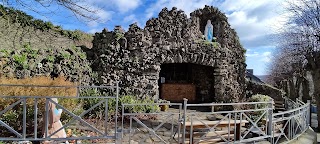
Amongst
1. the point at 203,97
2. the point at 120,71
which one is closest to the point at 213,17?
the point at 203,97

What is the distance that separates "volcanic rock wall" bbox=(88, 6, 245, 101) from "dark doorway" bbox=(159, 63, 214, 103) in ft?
1.99

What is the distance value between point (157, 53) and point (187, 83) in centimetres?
338

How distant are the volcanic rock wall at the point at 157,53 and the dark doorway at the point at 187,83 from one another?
0.61 meters

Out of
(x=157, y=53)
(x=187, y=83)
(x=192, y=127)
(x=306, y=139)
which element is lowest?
(x=306, y=139)

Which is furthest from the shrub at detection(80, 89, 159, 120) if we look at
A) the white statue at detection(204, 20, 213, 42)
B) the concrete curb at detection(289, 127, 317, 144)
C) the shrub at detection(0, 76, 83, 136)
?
the white statue at detection(204, 20, 213, 42)

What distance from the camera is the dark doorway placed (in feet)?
42.0

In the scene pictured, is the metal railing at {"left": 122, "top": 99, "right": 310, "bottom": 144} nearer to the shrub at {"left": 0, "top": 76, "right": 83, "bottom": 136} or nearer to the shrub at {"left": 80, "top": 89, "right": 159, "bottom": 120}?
the shrub at {"left": 80, "top": 89, "right": 159, "bottom": 120}

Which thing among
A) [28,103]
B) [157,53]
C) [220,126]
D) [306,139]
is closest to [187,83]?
[157,53]

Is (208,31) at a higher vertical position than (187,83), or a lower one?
higher

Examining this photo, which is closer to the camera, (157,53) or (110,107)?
(110,107)

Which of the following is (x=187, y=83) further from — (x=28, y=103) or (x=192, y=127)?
(x=28, y=103)

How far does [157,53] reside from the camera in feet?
34.5

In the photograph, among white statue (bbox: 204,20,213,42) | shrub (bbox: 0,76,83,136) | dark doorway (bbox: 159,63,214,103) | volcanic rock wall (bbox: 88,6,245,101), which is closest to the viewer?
shrub (bbox: 0,76,83,136)

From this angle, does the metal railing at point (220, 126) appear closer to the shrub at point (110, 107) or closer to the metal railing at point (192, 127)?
the metal railing at point (192, 127)
